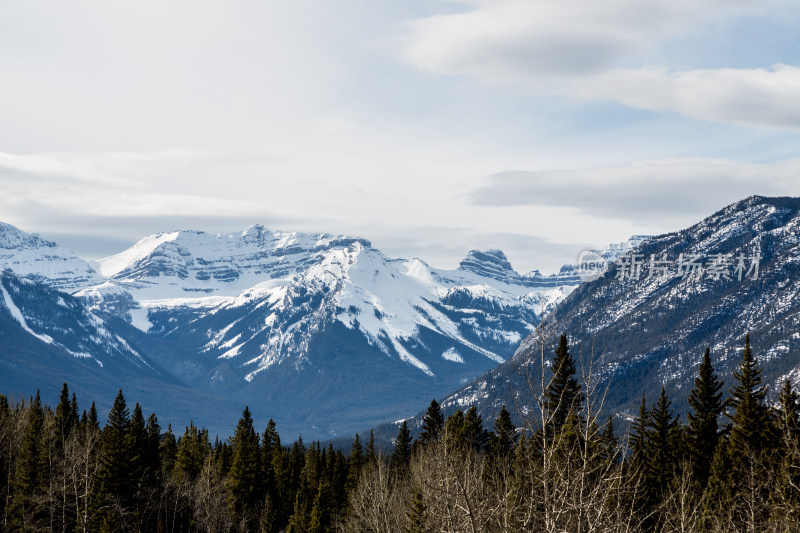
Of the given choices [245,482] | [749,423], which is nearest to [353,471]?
[245,482]

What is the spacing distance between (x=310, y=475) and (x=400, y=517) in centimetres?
4686

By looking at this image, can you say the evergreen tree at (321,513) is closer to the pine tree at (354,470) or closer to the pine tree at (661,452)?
the pine tree at (354,470)

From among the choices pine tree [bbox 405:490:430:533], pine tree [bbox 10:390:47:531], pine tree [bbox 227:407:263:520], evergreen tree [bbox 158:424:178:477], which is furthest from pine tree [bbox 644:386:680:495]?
evergreen tree [bbox 158:424:178:477]

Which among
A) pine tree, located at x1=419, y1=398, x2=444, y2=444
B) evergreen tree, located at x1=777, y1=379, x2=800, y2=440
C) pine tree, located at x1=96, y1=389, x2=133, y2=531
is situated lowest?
pine tree, located at x1=96, y1=389, x2=133, y2=531

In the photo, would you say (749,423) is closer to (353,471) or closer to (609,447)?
(609,447)

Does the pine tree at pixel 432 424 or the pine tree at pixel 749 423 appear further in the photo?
the pine tree at pixel 432 424

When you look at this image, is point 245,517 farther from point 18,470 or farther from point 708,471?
point 708,471

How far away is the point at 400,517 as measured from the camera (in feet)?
218

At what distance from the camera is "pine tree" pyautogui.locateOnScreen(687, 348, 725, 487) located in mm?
75438

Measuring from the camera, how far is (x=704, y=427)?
76.9 m

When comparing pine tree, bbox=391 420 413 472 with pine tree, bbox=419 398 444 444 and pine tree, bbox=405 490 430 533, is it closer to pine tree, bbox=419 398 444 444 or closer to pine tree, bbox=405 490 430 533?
pine tree, bbox=419 398 444 444

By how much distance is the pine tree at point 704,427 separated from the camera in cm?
7544

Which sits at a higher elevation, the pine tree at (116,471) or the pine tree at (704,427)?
the pine tree at (704,427)

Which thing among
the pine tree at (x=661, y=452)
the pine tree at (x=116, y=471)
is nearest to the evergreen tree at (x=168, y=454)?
the pine tree at (x=116, y=471)
